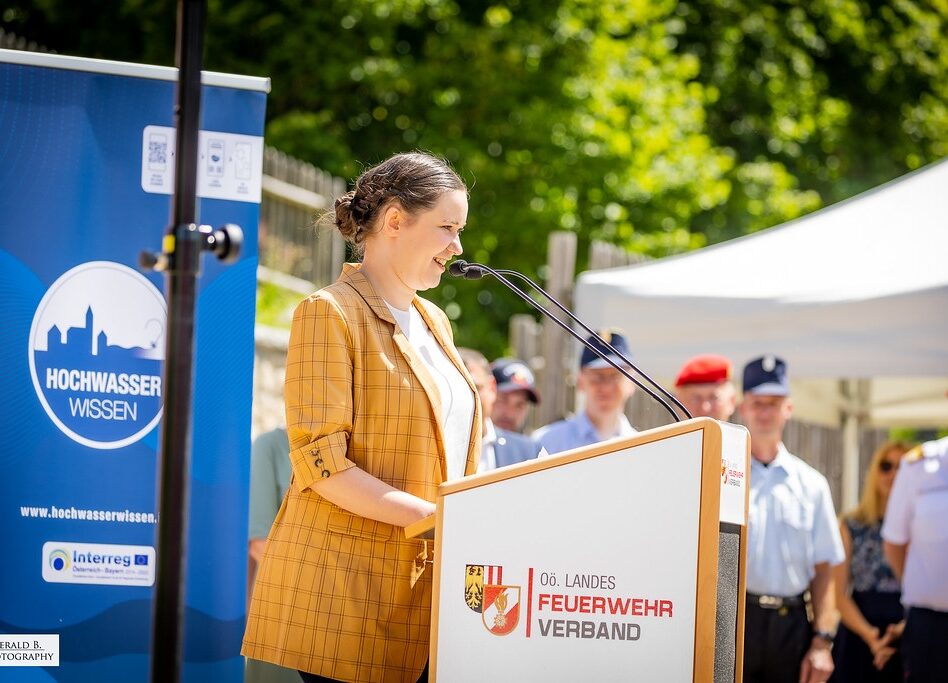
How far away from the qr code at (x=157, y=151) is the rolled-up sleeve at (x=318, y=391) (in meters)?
0.93

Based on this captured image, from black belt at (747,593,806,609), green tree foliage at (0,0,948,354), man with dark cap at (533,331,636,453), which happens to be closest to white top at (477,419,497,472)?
man with dark cap at (533,331,636,453)

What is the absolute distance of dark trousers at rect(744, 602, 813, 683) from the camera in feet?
15.1

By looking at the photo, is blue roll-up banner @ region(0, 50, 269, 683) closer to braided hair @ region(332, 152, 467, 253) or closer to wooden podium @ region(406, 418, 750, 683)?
braided hair @ region(332, 152, 467, 253)

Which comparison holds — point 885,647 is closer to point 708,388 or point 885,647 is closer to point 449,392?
point 708,388

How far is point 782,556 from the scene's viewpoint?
4.73m

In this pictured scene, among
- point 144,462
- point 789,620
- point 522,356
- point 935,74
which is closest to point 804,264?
point 789,620

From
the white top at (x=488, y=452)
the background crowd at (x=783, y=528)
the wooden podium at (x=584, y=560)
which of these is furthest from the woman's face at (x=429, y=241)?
the white top at (x=488, y=452)

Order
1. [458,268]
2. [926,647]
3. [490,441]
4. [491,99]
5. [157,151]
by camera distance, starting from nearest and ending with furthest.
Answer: [458,268] → [157,151] → [490,441] → [926,647] → [491,99]

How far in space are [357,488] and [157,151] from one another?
131cm

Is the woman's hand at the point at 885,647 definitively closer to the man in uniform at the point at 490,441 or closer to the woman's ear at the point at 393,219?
the man in uniform at the point at 490,441

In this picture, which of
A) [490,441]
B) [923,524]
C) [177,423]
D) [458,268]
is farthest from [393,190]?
[923,524]

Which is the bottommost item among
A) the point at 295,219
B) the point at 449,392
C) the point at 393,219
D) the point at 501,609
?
the point at 501,609

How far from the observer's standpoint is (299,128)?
12031 mm

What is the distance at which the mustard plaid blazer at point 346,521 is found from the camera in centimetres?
254
